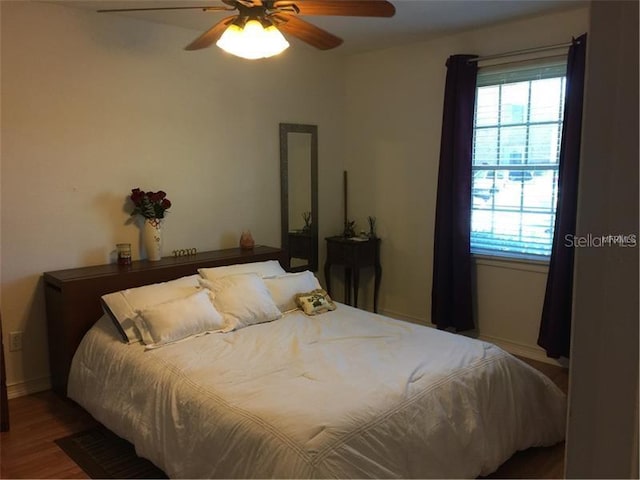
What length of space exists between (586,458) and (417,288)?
424cm

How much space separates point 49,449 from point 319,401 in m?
1.60

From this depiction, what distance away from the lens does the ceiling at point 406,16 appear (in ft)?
10.8

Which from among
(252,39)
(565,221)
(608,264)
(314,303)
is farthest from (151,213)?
(608,264)

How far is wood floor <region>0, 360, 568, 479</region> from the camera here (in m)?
2.50

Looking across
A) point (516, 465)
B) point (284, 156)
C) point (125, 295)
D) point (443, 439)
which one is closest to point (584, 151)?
point (443, 439)

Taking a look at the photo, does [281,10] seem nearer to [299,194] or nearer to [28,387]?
[299,194]

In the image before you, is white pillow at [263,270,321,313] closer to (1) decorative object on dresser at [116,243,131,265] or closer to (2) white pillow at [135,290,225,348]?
(2) white pillow at [135,290,225,348]

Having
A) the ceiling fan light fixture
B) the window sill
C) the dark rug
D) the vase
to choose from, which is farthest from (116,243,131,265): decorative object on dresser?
the window sill

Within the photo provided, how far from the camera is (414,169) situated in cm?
455

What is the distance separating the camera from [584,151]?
46cm

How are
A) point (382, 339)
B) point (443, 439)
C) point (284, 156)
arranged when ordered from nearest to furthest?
point (443, 439)
point (382, 339)
point (284, 156)

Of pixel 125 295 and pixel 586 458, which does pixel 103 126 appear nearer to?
pixel 125 295

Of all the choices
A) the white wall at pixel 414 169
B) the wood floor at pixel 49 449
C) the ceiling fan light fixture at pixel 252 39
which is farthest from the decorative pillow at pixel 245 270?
the ceiling fan light fixture at pixel 252 39

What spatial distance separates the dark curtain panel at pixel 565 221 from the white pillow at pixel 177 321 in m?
2.29
